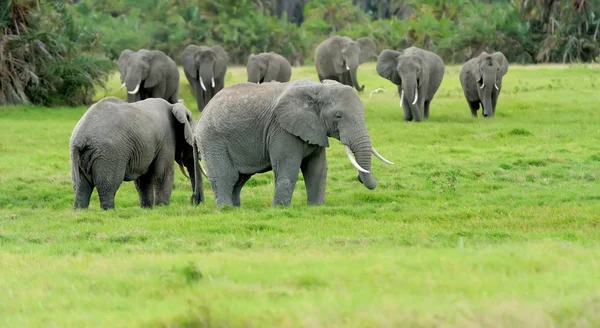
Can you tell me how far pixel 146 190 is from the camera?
14.1 m

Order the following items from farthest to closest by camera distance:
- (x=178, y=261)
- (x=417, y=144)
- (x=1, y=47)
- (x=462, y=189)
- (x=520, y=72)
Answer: (x=520, y=72), (x=1, y=47), (x=417, y=144), (x=462, y=189), (x=178, y=261)

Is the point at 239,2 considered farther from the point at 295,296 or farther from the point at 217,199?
the point at 295,296

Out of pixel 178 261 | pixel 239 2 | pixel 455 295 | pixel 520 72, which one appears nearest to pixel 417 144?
pixel 178 261

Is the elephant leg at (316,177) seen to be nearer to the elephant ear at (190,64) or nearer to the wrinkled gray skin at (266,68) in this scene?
the elephant ear at (190,64)

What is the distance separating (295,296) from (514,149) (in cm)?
1188

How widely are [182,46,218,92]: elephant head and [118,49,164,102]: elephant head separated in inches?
73.6

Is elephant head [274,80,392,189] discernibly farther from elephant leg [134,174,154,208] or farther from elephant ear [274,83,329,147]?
elephant leg [134,174,154,208]

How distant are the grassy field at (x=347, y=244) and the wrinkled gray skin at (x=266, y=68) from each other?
8.98 metres

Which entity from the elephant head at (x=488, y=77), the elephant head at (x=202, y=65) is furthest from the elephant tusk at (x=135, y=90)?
the elephant head at (x=488, y=77)

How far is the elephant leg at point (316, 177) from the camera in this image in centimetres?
1300

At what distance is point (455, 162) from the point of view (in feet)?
55.4

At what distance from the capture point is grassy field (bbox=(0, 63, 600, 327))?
656 centimetres

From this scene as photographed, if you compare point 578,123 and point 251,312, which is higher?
point 251,312

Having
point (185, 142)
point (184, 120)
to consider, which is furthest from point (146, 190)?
point (184, 120)
